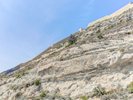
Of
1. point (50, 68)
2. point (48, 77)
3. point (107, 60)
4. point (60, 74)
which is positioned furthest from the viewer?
point (50, 68)

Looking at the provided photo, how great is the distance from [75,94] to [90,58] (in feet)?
8.88

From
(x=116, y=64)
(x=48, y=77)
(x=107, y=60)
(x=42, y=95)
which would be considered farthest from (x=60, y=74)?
(x=116, y=64)

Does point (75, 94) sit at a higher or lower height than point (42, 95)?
lower

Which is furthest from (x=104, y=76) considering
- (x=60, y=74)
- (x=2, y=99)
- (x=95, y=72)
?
(x=2, y=99)

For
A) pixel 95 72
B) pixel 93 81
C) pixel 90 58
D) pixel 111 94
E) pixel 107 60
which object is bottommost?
pixel 111 94

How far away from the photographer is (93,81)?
5.05 m

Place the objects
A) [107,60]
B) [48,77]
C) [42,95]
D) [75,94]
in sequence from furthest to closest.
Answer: [48,77] < [42,95] < [107,60] < [75,94]

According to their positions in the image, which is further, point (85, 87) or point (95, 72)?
point (95, 72)

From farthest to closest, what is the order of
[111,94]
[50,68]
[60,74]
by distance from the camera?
[50,68]
[60,74]
[111,94]

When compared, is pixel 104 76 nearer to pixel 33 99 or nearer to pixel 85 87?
pixel 85 87

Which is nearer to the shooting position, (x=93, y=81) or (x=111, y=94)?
(x=111, y=94)

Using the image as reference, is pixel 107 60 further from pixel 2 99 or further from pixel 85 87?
pixel 2 99

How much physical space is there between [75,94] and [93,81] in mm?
1372

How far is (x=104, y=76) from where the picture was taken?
4938 millimetres
